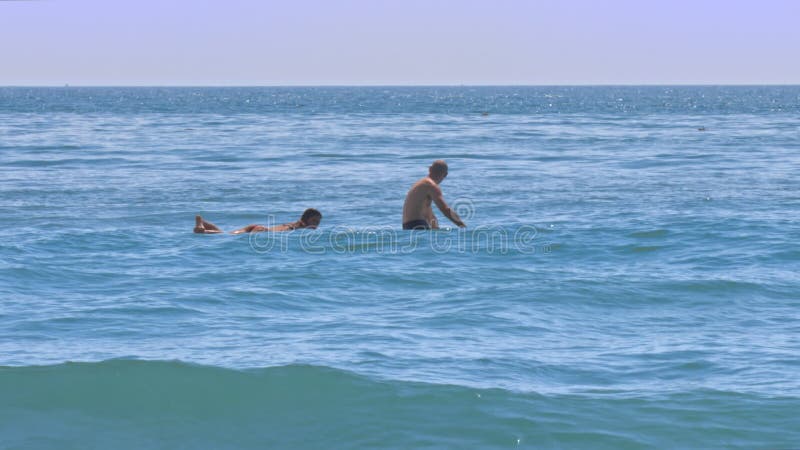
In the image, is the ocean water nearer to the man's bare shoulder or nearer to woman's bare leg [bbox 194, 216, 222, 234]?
woman's bare leg [bbox 194, 216, 222, 234]

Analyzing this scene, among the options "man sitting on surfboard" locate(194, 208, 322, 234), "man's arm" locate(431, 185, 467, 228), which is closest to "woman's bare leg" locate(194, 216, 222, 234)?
"man sitting on surfboard" locate(194, 208, 322, 234)

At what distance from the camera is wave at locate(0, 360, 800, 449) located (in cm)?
698

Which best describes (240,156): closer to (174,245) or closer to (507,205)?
(507,205)

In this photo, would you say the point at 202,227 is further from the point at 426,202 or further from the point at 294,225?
the point at 426,202

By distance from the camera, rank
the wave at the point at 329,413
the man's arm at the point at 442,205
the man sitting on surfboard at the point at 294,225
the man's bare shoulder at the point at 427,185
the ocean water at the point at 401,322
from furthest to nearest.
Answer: the man sitting on surfboard at the point at 294,225
the man's bare shoulder at the point at 427,185
the man's arm at the point at 442,205
the ocean water at the point at 401,322
the wave at the point at 329,413

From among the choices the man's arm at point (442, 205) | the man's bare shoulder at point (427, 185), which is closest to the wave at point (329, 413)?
the man's arm at point (442, 205)

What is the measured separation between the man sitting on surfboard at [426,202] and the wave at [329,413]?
6904mm

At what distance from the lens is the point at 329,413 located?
754 centimetres

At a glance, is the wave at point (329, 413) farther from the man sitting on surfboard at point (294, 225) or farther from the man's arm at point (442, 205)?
the man sitting on surfboard at point (294, 225)

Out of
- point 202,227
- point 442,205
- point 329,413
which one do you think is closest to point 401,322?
point 329,413

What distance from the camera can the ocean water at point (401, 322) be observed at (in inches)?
A: 286

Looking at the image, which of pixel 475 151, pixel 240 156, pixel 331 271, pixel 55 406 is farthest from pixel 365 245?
pixel 475 151

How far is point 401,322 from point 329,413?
2529mm

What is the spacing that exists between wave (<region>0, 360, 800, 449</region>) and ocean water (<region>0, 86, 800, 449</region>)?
20 millimetres
